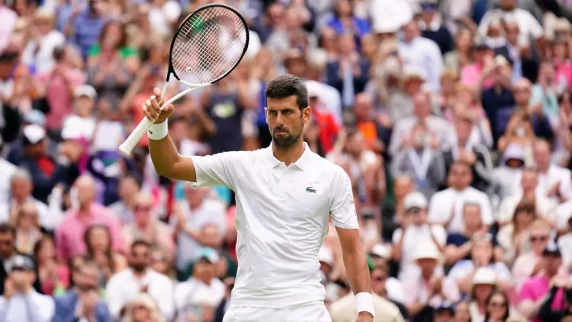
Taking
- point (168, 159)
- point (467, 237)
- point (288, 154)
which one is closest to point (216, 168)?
point (168, 159)

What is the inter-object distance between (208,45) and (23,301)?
17.2ft

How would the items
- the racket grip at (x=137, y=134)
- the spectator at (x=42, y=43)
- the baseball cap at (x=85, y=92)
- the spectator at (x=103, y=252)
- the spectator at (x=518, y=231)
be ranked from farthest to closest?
the spectator at (x=42, y=43) → the baseball cap at (x=85, y=92) → the spectator at (x=518, y=231) → the spectator at (x=103, y=252) → the racket grip at (x=137, y=134)

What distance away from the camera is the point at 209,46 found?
8641 millimetres

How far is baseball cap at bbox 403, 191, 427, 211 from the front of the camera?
590 inches

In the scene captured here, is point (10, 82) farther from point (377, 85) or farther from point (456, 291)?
point (456, 291)

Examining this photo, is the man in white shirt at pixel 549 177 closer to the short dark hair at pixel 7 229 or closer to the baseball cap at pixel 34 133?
the baseball cap at pixel 34 133

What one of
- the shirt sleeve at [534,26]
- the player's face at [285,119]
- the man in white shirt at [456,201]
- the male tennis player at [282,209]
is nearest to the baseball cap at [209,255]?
the man in white shirt at [456,201]

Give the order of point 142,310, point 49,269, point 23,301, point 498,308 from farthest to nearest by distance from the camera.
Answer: point 49,269
point 23,301
point 498,308
point 142,310

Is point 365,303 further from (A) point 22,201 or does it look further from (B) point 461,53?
(B) point 461,53

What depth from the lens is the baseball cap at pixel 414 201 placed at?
49.2ft

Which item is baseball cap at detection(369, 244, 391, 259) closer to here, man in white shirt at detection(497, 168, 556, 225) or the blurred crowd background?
the blurred crowd background

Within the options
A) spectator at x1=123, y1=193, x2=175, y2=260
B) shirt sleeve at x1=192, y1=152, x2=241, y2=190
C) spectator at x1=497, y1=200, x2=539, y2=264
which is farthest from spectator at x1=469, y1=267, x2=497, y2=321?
shirt sleeve at x1=192, y1=152, x2=241, y2=190

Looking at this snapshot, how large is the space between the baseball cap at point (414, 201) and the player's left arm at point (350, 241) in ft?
22.2

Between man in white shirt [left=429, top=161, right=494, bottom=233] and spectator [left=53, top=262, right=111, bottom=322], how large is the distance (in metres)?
3.62
